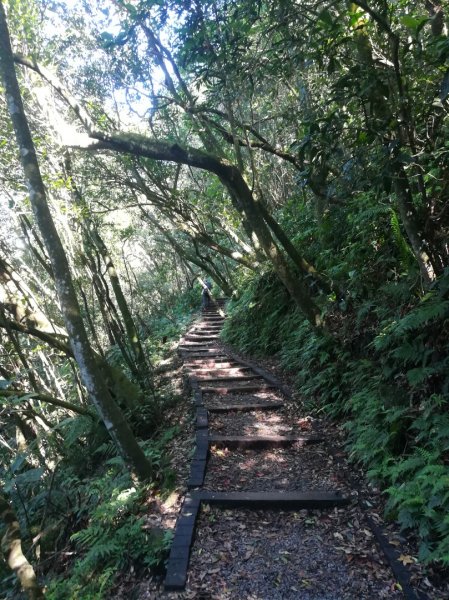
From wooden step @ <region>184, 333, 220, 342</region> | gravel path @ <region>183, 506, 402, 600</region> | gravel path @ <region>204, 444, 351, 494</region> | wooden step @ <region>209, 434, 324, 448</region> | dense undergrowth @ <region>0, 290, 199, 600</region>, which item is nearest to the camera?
gravel path @ <region>183, 506, 402, 600</region>

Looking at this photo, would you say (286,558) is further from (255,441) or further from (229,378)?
(229,378)

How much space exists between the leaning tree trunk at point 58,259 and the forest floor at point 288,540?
1.06 m

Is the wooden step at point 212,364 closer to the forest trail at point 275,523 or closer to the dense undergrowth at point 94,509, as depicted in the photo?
the dense undergrowth at point 94,509

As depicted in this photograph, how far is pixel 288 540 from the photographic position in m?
3.69

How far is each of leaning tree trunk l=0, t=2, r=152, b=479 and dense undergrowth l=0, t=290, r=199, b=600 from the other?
554 mm

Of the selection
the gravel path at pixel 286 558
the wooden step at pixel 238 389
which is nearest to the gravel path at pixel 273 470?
the gravel path at pixel 286 558

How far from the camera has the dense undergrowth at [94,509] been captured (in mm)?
3588

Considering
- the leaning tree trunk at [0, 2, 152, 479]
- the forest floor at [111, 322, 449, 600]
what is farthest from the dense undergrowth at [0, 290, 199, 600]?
the leaning tree trunk at [0, 2, 152, 479]

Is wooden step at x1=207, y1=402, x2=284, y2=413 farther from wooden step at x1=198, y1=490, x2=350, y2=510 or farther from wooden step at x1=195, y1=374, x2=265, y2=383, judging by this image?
wooden step at x1=198, y1=490, x2=350, y2=510

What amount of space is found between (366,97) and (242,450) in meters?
4.69

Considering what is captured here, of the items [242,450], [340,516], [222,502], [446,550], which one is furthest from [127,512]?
[446,550]

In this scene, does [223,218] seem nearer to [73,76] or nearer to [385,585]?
[73,76]

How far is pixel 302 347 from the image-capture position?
7812mm

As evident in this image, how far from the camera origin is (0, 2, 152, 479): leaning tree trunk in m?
4.05
